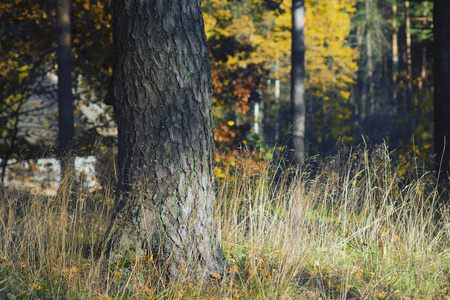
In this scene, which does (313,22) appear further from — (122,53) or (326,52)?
(122,53)

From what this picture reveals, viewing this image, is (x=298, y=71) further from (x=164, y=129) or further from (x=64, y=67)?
(x=164, y=129)

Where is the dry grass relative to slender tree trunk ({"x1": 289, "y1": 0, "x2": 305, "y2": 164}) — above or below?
below

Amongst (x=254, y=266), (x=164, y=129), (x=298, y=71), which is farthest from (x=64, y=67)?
(x=254, y=266)

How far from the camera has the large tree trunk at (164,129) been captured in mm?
2873

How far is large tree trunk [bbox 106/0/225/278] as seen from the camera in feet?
9.43

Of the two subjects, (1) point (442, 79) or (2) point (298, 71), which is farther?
(2) point (298, 71)

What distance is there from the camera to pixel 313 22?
14977 mm

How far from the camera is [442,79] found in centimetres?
555

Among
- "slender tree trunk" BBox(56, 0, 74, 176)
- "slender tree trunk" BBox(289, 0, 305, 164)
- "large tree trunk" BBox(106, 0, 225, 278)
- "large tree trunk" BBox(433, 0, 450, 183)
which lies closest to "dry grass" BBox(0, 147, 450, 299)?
"large tree trunk" BBox(106, 0, 225, 278)

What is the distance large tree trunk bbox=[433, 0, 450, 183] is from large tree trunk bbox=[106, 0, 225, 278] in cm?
373

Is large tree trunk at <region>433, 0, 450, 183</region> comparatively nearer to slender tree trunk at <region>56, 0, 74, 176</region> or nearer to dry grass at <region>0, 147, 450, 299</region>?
dry grass at <region>0, 147, 450, 299</region>

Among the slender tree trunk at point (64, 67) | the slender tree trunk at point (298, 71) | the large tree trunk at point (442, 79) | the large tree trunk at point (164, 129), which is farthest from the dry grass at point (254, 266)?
the slender tree trunk at point (64, 67)

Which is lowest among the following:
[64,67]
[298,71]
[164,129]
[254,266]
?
[254,266]

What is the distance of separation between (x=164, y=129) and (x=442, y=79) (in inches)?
164
